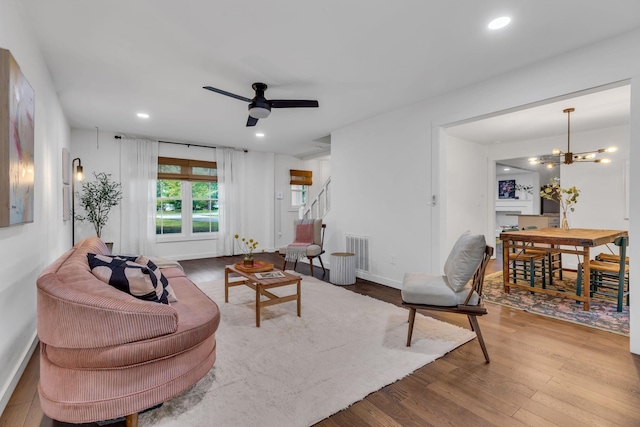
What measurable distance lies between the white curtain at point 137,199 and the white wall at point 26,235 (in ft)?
7.65

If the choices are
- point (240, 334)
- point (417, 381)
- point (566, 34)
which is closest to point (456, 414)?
point (417, 381)

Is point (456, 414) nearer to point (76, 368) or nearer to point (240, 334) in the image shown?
point (240, 334)

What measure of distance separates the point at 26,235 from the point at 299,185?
6353mm

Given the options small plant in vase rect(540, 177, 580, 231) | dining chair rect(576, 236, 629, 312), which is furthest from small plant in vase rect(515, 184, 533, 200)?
dining chair rect(576, 236, 629, 312)

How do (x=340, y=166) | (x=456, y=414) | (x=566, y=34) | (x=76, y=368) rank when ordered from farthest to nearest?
(x=340, y=166) < (x=566, y=34) < (x=456, y=414) < (x=76, y=368)

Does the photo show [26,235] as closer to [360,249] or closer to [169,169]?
[360,249]

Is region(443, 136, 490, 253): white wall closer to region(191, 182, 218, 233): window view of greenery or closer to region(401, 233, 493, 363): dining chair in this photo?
region(401, 233, 493, 363): dining chair

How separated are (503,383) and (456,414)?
0.54 m

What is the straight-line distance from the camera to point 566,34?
8.12 feet

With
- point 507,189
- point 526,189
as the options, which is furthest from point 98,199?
point 526,189

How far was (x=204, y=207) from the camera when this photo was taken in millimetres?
7004

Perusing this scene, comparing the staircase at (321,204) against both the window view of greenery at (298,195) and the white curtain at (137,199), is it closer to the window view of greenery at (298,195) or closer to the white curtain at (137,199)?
the window view of greenery at (298,195)

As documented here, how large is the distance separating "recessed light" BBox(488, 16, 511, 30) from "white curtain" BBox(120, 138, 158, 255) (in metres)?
6.12

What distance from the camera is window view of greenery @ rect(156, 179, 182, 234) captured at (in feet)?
21.2
